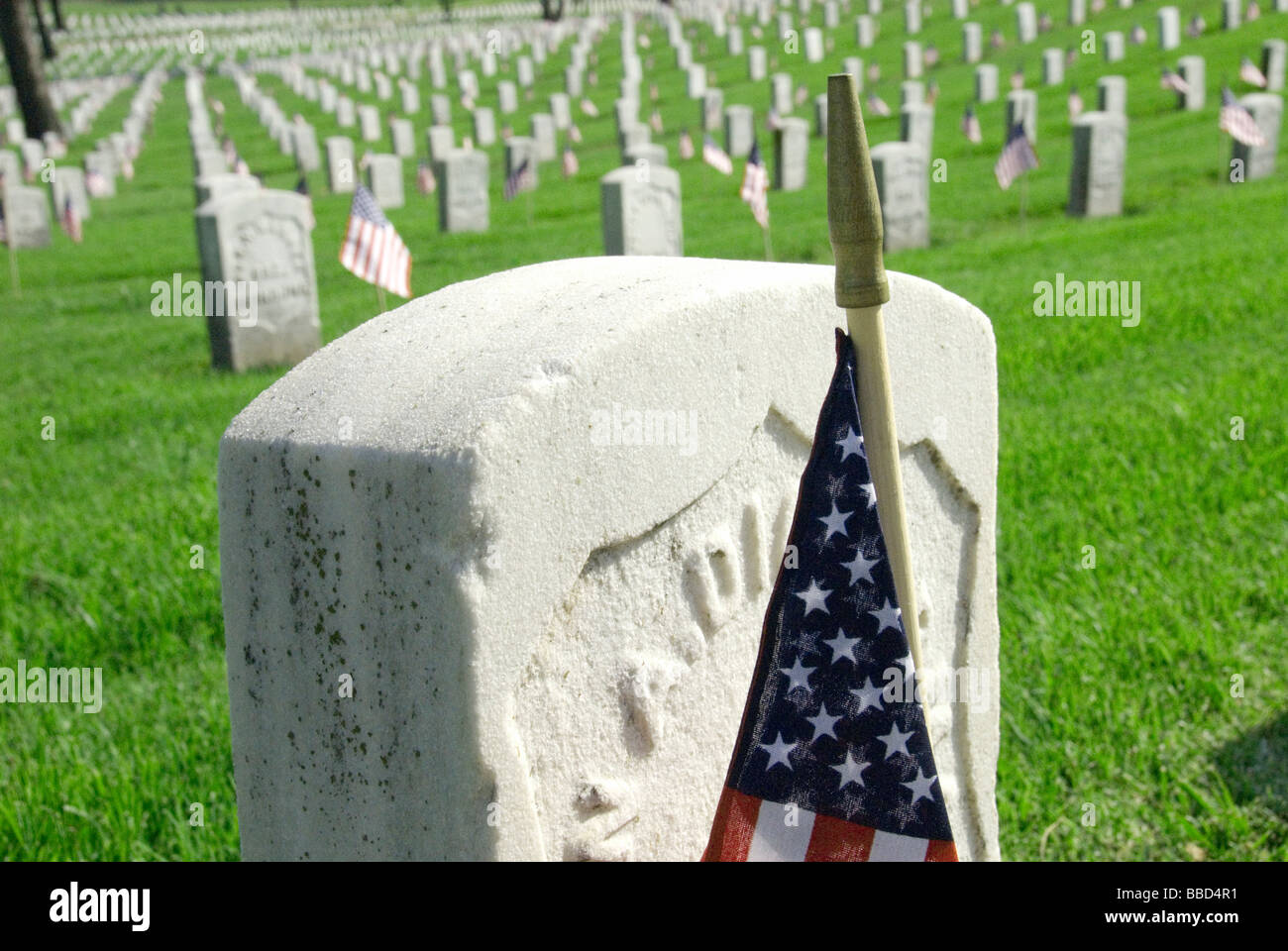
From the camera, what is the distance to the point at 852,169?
5.81 ft

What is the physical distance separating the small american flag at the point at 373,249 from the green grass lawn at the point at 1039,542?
1078 mm

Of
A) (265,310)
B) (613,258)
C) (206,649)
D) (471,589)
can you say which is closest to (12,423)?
(265,310)

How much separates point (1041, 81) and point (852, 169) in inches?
1018

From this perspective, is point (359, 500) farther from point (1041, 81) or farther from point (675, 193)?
point (1041, 81)

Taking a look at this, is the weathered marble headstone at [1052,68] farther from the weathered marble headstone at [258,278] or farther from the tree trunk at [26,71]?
the tree trunk at [26,71]

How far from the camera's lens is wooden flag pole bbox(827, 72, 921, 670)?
1.77 meters

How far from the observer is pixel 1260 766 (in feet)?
11.3

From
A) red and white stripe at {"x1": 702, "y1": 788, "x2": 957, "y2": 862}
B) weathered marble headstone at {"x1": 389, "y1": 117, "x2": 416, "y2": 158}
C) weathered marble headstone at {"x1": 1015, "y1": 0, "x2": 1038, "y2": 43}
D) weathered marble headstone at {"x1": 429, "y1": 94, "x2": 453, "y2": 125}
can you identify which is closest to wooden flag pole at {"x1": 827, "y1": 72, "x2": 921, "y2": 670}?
red and white stripe at {"x1": 702, "y1": 788, "x2": 957, "y2": 862}

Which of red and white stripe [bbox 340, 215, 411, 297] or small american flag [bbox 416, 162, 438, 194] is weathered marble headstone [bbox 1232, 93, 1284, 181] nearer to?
red and white stripe [bbox 340, 215, 411, 297]

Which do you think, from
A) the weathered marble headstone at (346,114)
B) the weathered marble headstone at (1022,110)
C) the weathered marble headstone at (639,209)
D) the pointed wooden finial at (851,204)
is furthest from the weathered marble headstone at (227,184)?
the weathered marble headstone at (346,114)

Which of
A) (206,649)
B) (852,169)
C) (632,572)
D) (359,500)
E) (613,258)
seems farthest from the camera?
(206,649)

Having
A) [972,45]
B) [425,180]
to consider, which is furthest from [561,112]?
[972,45]

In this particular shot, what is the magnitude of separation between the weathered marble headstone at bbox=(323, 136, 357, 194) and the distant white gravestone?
63.9ft

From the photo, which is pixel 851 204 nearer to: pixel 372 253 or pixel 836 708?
pixel 836 708
